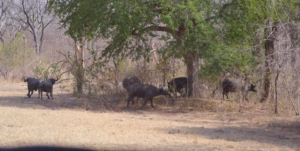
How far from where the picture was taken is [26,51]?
1309 inches

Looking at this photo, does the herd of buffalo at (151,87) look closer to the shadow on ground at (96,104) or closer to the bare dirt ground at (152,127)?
the shadow on ground at (96,104)

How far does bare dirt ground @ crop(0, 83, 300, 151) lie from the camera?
9.71 m

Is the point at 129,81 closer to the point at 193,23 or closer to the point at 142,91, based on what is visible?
the point at 142,91

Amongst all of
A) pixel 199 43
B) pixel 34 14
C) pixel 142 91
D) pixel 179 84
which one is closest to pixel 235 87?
pixel 179 84

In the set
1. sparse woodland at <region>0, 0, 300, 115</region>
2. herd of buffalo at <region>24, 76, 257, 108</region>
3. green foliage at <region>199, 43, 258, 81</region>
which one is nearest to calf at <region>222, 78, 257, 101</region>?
herd of buffalo at <region>24, 76, 257, 108</region>

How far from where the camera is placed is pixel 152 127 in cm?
1265

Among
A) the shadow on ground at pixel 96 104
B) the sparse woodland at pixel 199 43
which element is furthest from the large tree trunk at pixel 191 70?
the shadow on ground at pixel 96 104

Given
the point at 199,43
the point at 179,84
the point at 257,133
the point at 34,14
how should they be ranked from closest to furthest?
the point at 257,133 → the point at 199,43 → the point at 179,84 → the point at 34,14

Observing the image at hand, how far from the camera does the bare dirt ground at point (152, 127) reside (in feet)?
31.9

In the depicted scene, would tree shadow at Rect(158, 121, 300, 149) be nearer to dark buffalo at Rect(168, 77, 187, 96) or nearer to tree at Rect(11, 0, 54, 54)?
dark buffalo at Rect(168, 77, 187, 96)

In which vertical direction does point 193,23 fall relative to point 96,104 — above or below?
above

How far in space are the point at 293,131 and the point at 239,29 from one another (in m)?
5.10

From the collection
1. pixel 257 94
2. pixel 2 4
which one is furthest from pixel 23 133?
pixel 2 4

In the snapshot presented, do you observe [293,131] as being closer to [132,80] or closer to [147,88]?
[147,88]
